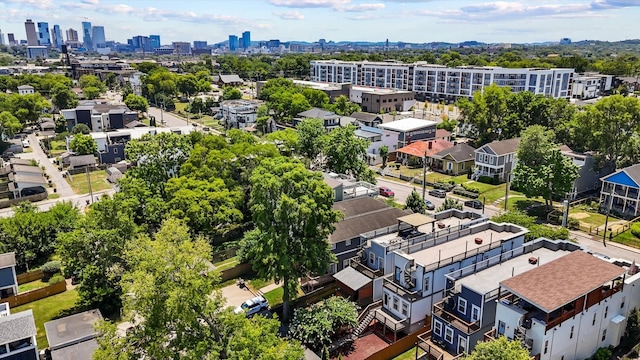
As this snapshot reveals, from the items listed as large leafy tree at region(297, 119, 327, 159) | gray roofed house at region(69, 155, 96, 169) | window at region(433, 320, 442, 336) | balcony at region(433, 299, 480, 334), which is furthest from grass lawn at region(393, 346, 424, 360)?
gray roofed house at region(69, 155, 96, 169)

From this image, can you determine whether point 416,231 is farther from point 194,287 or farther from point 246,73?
point 246,73

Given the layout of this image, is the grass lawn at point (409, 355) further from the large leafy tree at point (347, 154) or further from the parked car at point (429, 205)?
the large leafy tree at point (347, 154)

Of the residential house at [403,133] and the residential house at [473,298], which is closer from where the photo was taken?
the residential house at [473,298]

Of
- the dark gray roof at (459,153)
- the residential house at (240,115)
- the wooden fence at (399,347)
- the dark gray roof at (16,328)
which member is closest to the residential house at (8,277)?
the dark gray roof at (16,328)

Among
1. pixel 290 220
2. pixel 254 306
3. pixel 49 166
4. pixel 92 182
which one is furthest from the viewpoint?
pixel 49 166

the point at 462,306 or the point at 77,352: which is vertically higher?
the point at 462,306

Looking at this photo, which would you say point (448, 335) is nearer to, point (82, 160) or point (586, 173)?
point (586, 173)

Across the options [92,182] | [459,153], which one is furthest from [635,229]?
[92,182]
